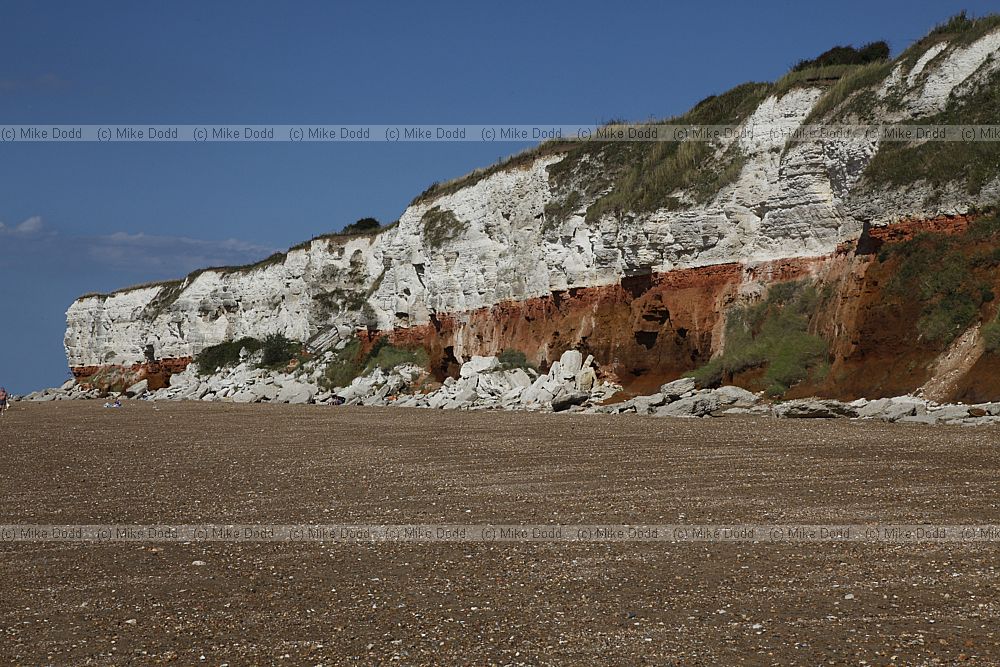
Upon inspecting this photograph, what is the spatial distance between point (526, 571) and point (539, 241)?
34.2 meters

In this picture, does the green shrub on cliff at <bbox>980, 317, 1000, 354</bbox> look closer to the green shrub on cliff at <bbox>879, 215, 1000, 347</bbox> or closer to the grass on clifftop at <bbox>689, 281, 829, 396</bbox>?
the green shrub on cliff at <bbox>879, 215, 1000, 347</bbox>

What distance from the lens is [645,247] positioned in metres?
32.5

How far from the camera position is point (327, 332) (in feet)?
196

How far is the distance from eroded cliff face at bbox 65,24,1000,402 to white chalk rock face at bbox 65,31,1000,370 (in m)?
0.07

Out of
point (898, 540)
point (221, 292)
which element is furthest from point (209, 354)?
point (898, 540)

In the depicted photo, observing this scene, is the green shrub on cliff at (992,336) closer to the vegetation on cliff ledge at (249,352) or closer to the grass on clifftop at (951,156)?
the grass on clifftop at (951,156)

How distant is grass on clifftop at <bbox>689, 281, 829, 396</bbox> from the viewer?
80.7ft

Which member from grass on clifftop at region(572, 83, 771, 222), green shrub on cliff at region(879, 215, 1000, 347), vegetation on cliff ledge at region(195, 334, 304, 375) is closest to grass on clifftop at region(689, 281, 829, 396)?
green shrub on cliff at region(879, 215, 1000, 347)

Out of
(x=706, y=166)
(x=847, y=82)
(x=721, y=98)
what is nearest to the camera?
(x=847, y=82)

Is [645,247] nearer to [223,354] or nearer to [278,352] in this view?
[278,352]

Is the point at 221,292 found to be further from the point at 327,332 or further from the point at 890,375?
the point at 890,375

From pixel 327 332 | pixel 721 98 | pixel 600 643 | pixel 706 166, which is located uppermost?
pixel 721 98

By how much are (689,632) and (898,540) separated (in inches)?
119

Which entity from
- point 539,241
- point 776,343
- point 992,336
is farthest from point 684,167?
point 992,336
